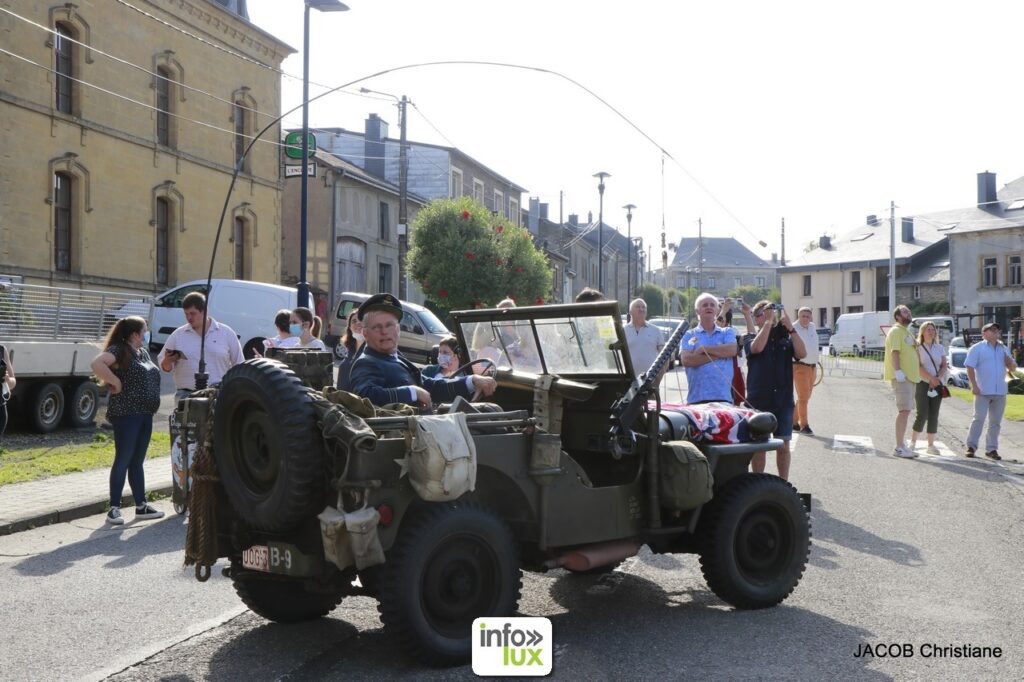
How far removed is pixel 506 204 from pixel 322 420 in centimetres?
5846

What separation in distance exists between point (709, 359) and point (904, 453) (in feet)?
19.9

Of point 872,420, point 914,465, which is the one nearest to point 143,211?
point 872,420

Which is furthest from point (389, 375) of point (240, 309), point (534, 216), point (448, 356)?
point (534, 216)

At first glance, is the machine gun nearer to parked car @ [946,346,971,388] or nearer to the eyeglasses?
the eyeglasses

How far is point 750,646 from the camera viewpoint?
480cm

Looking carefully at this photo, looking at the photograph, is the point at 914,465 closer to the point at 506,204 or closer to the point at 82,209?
the point at 82,209

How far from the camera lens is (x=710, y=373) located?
802 centimetres

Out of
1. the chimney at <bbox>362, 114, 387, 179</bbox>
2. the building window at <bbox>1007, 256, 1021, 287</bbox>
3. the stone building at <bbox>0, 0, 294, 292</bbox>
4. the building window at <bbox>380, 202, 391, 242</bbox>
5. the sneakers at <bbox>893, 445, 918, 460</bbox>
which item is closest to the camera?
the sneakers at <bbox>893, 445, 918, 460</bbox>

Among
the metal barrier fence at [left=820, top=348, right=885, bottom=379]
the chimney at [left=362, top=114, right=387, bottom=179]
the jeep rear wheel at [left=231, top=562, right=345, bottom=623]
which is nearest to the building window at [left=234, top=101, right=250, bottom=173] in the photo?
the chimney at [left=362, top=114, right=387, bottom=179]

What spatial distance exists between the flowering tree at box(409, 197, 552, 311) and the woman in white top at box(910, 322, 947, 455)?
1001 inches

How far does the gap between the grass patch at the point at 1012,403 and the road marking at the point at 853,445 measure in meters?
4.68

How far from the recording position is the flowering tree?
3859 centimetres

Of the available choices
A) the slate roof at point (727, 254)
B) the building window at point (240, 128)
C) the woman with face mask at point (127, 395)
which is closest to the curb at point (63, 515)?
the woman with face mask at point (127, 395)

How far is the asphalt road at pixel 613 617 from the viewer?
448 cm
